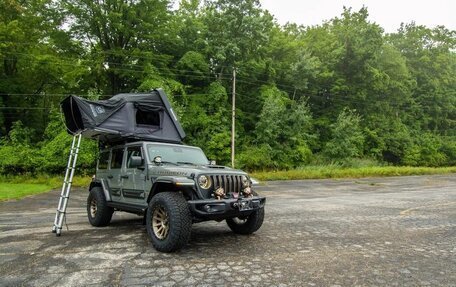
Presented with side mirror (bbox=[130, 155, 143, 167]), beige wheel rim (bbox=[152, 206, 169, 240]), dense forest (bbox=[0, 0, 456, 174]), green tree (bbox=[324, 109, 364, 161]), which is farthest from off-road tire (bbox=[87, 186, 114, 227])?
green tree (bbox=[324, 109, 364, 161])

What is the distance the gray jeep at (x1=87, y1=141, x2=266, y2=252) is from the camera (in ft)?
18.8

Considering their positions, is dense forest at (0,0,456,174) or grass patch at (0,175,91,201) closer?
grass patch at (0,175,91,201)

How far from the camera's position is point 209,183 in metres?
6.09

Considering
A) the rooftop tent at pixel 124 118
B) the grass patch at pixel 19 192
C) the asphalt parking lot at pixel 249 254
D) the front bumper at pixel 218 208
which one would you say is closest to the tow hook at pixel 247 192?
the front bumper at pixel 218 208

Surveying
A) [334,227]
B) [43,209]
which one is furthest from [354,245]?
[43,209]

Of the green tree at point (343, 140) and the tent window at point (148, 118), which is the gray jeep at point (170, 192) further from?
the green tree at point (343, 140)

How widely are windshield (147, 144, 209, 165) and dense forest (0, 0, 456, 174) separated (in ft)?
60.3

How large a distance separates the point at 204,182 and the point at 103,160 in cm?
383

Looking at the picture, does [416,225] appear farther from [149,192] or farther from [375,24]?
[375,24]

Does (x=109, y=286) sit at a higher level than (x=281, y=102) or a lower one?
lower

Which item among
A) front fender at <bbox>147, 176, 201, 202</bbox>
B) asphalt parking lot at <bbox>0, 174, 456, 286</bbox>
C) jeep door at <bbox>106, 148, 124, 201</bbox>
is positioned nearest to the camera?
asphalt parking lot at <bbox>0, 174, 456, 286</bbox>

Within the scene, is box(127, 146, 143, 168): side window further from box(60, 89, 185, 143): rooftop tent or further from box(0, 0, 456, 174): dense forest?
box(0, 0, 456, 174): dense forest

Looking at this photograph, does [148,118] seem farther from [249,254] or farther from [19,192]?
[19,192]

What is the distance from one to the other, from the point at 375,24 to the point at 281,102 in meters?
19.4
